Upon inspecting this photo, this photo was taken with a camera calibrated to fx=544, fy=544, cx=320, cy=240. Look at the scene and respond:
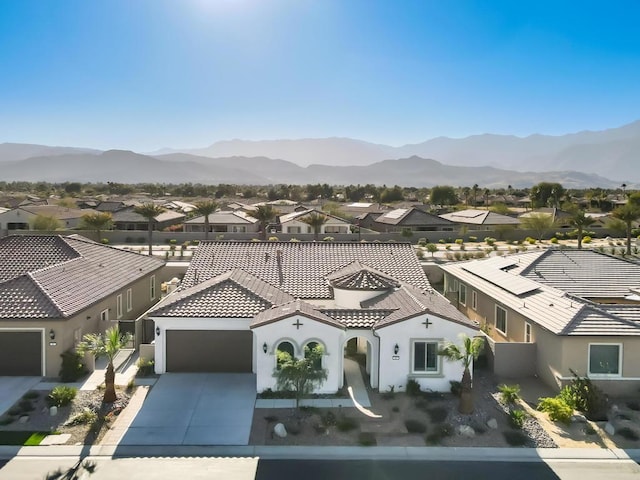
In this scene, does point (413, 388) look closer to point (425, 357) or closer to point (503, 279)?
point (425, 357)

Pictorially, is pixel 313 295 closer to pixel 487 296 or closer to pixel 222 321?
pixel 222 321

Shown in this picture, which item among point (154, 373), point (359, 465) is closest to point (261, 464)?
point (359, 465)

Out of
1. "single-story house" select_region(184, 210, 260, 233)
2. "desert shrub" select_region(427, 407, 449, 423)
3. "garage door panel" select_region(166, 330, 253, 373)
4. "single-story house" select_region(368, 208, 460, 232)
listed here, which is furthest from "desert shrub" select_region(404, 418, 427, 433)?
"single-story house" select_region(368, 208, 460, 232)

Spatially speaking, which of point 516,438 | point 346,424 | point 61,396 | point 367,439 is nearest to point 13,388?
point 61,396

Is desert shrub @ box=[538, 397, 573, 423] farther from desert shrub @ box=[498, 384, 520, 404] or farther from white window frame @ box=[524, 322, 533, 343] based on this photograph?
white window frame @ box=[524, 322, 533, 343]

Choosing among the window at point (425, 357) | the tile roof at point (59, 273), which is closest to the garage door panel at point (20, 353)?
the tile roof at point (59, 273)

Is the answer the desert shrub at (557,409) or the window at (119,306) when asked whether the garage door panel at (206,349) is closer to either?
the window at (119,306)

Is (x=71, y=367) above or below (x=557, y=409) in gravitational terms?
above
